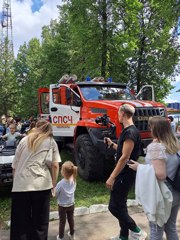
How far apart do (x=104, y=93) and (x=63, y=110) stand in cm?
133

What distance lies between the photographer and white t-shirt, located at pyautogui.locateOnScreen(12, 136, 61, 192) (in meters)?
3.18

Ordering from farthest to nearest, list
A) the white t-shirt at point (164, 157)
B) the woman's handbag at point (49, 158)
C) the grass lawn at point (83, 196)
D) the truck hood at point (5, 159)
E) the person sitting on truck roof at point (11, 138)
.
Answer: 1. the person sitting on truck roof at point (11, 138)
2. the truck hood at point (5, 159)
3. the grass lawn at point (83, 196)
4. the woman's handbag at point (49, 158)
5. the white t-shirt at point (164, 157)

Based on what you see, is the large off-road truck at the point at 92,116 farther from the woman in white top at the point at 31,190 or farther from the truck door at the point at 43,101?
the woman in white top at the point at 31,190

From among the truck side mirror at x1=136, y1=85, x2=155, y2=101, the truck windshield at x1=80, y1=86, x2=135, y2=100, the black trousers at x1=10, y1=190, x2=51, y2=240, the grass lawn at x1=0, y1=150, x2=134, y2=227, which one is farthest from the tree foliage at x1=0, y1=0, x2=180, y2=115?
the black trousers at x1=10, y1=190, x2=51, y2=240

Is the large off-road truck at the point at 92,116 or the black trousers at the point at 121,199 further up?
the large off-road truck at the point at 92,116

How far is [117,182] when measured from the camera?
3486 mm

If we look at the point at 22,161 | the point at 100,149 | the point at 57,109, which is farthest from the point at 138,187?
the point at 57,109

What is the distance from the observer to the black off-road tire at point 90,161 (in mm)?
6324

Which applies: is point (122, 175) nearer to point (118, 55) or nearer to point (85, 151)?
point (85, 151)

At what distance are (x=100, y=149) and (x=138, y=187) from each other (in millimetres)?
3163

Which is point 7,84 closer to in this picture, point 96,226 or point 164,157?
point 96,226

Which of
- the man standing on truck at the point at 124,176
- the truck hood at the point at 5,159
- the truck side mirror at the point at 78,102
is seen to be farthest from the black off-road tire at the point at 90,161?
the man standing on truck at the point at 124,176

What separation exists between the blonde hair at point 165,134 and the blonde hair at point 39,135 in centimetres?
130

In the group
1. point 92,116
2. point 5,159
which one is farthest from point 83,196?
point 92,116
